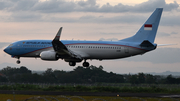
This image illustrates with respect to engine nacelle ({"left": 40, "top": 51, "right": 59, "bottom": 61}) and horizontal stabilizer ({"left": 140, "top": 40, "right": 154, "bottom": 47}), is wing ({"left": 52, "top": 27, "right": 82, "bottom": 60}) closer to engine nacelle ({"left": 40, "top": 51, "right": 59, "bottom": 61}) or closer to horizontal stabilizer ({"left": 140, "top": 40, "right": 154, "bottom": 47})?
engine nacelle ({"left": 40, "top": 51, "right": 59, "bottom": 61})

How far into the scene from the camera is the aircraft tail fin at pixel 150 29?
5878 centimetres

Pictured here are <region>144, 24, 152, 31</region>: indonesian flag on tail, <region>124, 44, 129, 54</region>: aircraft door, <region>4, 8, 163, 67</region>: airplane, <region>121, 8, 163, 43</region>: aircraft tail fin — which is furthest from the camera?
<region>144, 24, 152, 31</region>: indonesian flag on tail

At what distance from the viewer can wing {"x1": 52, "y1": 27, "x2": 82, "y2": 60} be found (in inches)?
2144

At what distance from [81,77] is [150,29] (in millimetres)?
25263

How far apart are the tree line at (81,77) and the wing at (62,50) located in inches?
564

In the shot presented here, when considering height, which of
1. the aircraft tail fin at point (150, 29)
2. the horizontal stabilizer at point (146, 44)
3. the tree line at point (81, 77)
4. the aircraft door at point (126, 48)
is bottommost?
the tree line at point (81, 77)

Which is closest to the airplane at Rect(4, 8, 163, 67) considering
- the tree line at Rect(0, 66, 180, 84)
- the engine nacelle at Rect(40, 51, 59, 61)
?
the engine nacelle at Rect(40, 51, 59, 61)

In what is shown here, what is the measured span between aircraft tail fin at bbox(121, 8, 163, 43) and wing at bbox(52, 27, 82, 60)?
10.9 metres

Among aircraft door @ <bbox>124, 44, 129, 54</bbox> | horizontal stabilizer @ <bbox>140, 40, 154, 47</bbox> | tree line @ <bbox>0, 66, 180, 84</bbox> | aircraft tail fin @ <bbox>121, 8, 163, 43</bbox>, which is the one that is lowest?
tree line @ <bbox>0, 66, 180, 84</bbox>

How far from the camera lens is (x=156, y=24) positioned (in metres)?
59.0

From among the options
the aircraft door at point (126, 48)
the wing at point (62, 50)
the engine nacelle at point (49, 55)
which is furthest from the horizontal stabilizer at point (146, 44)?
the engine nacelle at point (49, 55)

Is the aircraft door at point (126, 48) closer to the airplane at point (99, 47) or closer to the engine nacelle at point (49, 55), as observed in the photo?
the airplane at point (99, 47)

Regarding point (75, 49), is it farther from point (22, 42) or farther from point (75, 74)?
point (75, 74)

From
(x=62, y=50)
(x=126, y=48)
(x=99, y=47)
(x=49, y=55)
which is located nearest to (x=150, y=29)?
(x=126, y=48)
